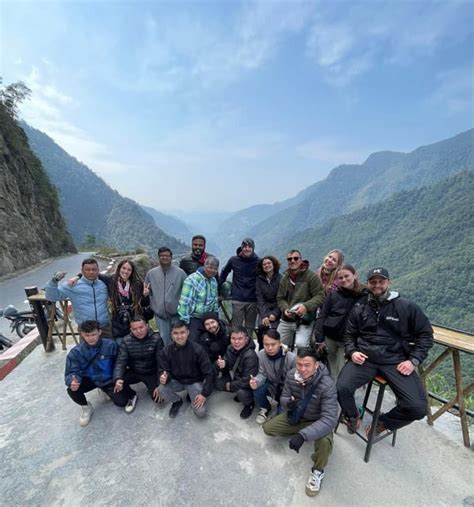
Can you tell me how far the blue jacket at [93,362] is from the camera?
335cm

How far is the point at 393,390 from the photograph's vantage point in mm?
2760

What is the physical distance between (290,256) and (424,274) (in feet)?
218

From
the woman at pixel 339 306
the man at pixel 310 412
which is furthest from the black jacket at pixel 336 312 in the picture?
the man at pixel 310 412

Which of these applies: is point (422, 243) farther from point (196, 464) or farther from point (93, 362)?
point (93, 362)

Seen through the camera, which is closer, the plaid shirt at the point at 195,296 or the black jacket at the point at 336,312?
the black jacket at the point at 336,312

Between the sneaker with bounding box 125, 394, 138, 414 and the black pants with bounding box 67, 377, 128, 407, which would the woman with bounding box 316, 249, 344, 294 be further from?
the black pants with bounding box 67, 377, 128, 407

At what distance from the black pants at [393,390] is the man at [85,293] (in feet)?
11.1

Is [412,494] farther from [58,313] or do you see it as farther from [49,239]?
[49,239]

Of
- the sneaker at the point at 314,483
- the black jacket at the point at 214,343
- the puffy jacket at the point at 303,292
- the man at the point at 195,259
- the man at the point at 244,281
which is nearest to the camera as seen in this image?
the sneaker at the point at 314,483

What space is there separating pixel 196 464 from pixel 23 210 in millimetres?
23197

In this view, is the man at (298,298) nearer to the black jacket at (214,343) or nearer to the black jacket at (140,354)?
the black jacket at (214,343)

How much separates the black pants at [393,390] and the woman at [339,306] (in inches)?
18.8

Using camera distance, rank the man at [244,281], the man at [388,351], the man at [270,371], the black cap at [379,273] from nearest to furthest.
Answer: the man at [388,351], the black cap at [379,273], the man at [270,371], the man at [244,281]

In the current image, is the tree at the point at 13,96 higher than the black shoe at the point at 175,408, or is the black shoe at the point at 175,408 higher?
the tree at the point at 13,96
